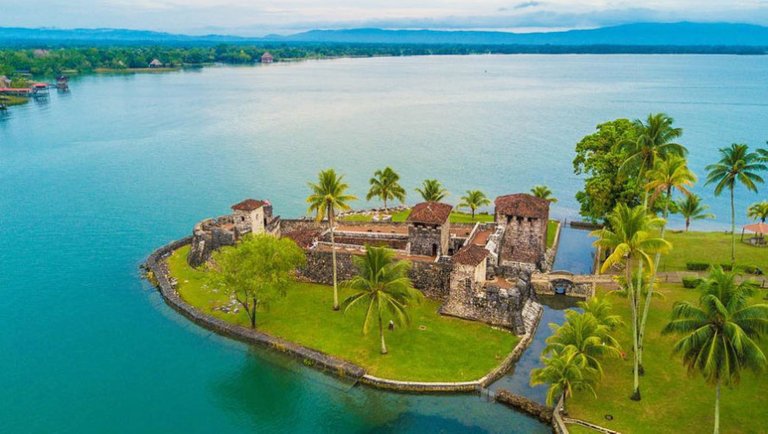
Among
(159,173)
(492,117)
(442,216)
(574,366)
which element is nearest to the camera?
(574,366)

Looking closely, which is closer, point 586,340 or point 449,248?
point 586,340

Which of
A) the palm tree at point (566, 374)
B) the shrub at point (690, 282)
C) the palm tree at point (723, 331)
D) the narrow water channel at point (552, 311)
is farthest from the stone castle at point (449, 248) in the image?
the palm tree at point (723, 331)

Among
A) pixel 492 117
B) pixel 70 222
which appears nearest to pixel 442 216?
pixel 70 222

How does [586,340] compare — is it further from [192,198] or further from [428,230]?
[192,198]

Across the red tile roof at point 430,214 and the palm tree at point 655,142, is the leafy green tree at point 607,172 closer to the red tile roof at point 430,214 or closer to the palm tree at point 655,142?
the palm tree at point 655,142

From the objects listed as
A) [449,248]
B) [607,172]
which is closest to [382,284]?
[449,248]

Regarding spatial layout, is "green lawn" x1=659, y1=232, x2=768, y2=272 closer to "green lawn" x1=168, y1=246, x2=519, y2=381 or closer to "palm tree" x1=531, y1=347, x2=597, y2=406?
"green lawn" x1=168, y1=246, x2=519, y2=381

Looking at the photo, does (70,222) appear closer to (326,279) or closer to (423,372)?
(326,279)
